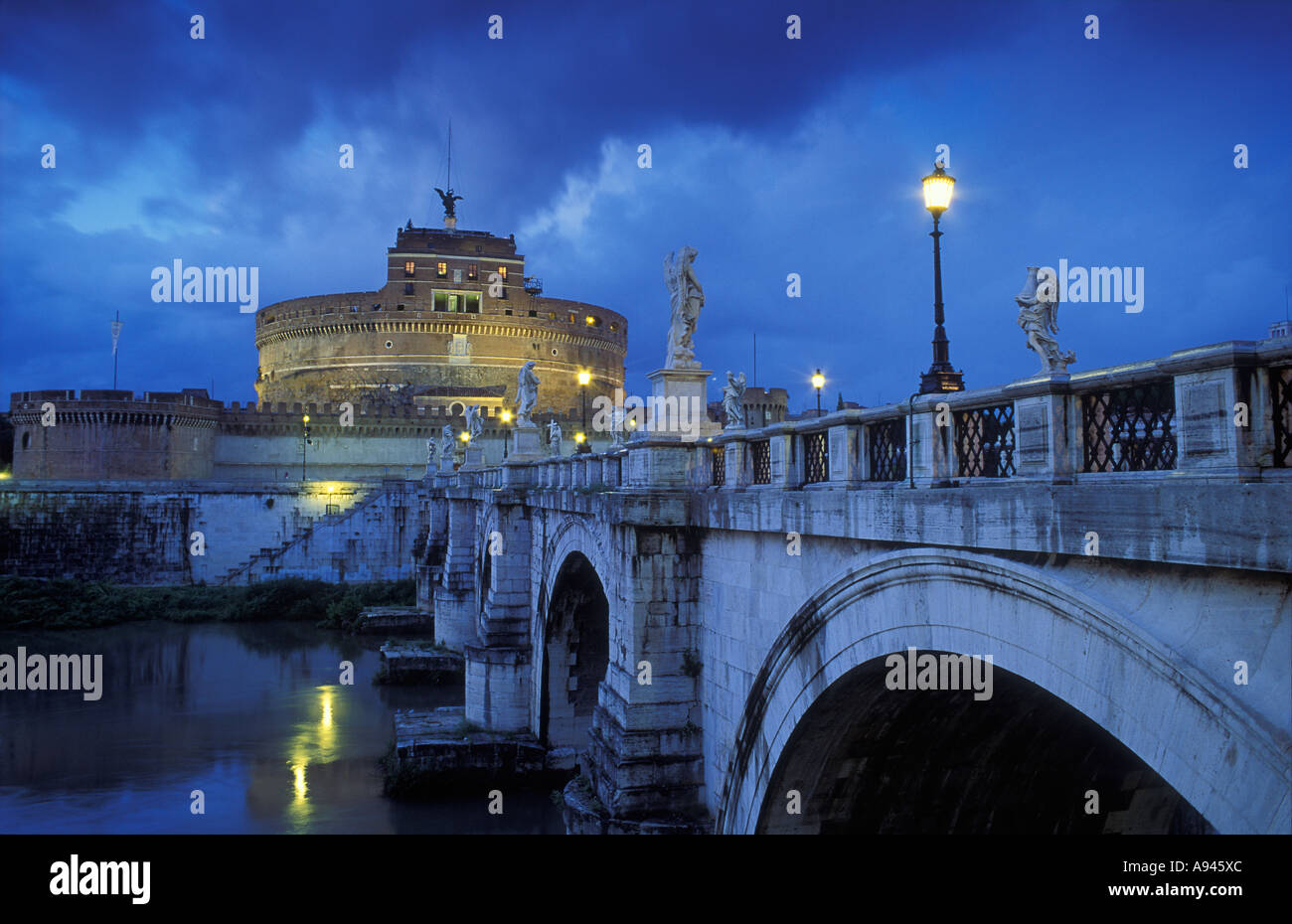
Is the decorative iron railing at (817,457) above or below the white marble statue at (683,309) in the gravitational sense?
below

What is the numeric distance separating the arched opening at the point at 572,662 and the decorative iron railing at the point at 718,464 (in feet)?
28.5

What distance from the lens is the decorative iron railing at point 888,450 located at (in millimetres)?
7032

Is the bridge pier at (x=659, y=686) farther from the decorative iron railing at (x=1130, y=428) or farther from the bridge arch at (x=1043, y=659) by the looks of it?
the decorative iron railing at (x=1130, y=428)

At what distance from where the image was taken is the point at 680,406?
1144 cm

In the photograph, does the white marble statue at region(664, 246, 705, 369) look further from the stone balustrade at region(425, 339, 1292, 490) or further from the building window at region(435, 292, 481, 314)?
the building window at region(435, 292, 481, 314)

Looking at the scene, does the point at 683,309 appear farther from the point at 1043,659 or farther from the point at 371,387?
the point at 371,387

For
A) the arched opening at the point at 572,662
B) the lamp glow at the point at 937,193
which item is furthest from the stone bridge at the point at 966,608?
the arched opening at the point at 572,662

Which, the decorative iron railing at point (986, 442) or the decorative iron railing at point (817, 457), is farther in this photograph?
the decorative iron railing at point (817, 457)

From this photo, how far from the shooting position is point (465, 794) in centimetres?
2027

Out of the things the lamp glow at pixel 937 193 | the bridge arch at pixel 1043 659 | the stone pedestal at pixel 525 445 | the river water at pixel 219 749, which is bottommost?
the river water at pixel 219 749

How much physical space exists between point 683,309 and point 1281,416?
7781 mm

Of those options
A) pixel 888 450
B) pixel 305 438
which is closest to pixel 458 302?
pixel 305 438
